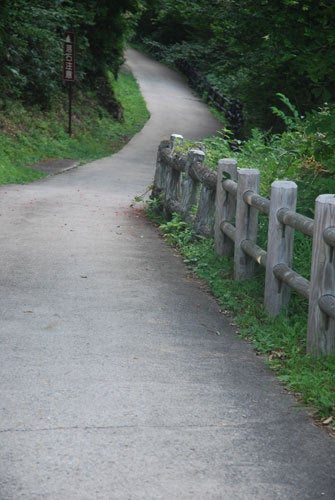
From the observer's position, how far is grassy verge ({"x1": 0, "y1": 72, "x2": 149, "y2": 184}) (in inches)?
885

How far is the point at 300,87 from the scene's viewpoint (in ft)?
70.6

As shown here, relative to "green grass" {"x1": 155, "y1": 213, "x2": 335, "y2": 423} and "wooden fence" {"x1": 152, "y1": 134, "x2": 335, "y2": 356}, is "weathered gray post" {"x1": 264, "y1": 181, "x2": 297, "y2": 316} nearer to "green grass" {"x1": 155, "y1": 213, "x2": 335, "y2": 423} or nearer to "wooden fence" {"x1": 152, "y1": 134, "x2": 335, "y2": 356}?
"wooden fence" {"x1": 152, "y1": 134, "x2": 335, "y2": 356}

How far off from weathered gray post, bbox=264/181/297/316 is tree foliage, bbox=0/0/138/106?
54.5 ft

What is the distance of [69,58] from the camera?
94.1ft

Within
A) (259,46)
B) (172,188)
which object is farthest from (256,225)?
(259,46)

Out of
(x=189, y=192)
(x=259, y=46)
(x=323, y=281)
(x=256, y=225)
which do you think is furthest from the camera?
(x=259, y=46)

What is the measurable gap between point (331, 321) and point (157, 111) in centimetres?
3493

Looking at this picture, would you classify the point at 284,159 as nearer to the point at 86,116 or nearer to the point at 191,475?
the point at 191,475

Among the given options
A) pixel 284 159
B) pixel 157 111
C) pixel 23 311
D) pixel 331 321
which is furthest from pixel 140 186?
pixel 157 111

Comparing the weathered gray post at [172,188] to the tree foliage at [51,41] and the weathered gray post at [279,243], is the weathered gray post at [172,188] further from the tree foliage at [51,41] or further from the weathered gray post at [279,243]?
the tree foliage at [51,41]

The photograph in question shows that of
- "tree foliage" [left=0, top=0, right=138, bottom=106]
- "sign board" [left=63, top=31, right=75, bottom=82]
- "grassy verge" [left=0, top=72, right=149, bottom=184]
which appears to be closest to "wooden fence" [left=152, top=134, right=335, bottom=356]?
"grassy verge" [left=0, top=72, right=149, bottom=184]

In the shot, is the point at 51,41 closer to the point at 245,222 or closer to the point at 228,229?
the point at 228,229

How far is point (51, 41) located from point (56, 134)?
296 cm

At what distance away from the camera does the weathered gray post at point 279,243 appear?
7094 millimetres
